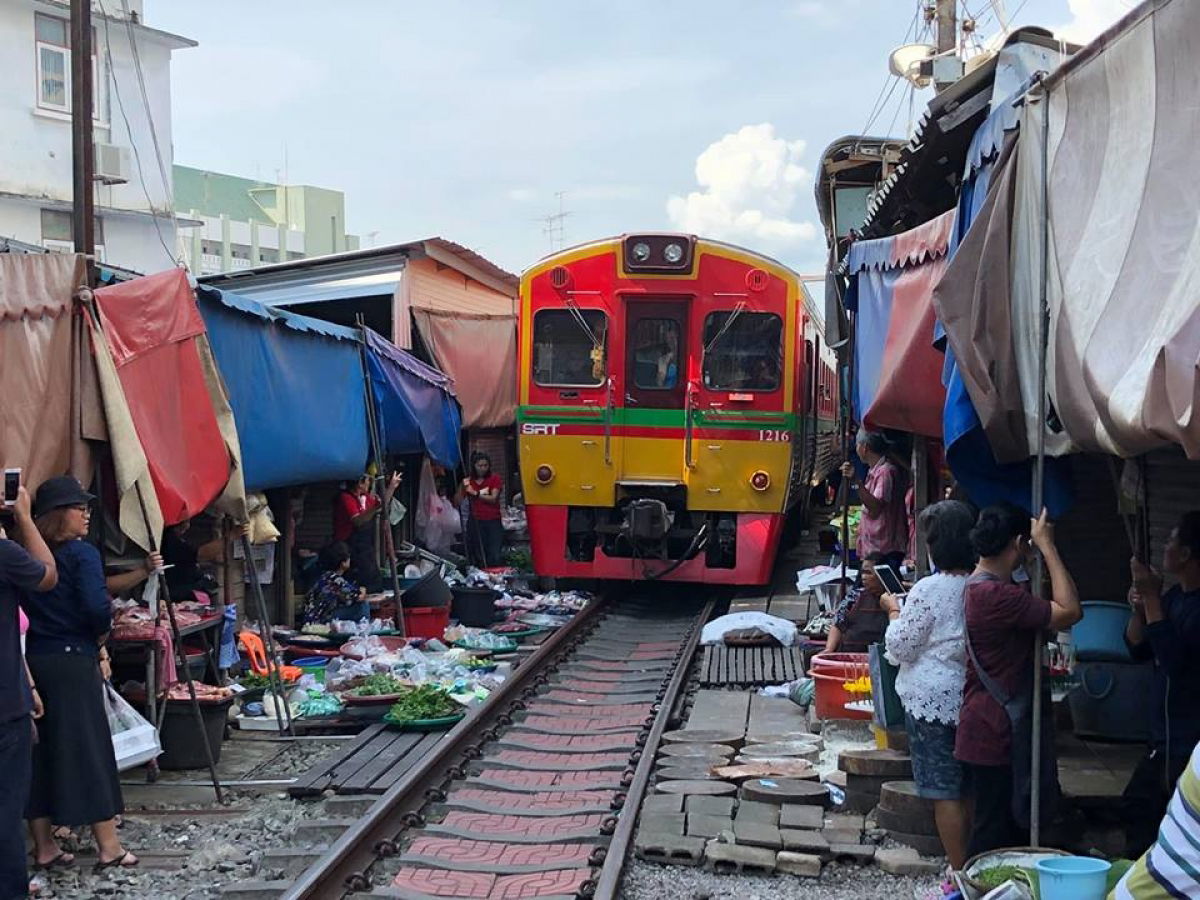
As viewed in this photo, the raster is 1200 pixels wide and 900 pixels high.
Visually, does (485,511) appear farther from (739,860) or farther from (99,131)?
(99,131)

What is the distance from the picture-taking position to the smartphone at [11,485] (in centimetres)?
529

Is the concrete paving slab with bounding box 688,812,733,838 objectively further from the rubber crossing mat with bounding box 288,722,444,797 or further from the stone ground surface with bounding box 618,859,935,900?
the rubber crossing mat with bounding box 288,722,444,797

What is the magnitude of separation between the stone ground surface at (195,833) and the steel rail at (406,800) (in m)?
0.46

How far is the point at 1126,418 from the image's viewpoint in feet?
11.0

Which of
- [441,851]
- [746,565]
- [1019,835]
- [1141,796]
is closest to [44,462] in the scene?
[441,851]

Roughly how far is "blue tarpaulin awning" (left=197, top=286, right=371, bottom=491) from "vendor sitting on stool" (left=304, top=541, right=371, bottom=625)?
1061mm

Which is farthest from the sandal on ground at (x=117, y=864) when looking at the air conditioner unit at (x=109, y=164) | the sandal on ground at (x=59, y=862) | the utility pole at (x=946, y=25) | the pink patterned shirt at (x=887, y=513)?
the air conditioner unit at (x=109, y=164)

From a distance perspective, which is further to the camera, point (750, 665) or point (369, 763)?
point (750, 665)

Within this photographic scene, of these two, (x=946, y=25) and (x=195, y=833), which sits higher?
(x=946, y=25)

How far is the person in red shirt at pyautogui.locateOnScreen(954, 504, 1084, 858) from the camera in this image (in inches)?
174

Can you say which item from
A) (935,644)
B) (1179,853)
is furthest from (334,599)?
(1179,853)

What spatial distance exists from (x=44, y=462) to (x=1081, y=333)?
451 centimetres

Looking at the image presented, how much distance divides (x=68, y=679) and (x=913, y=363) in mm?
3884

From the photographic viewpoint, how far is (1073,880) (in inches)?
145
